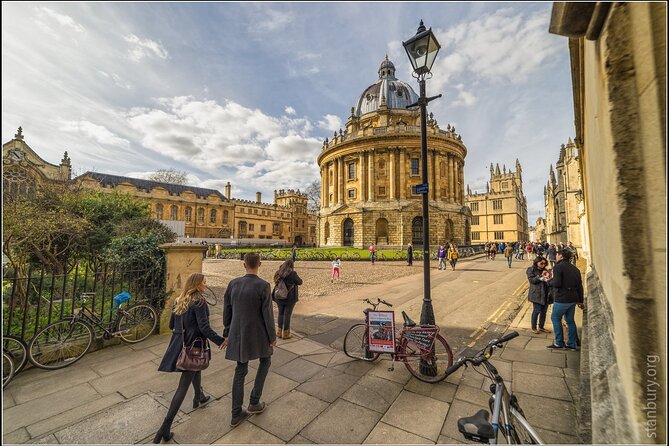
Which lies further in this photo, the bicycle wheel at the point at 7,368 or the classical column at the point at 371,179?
the classical column at the point at 371,179

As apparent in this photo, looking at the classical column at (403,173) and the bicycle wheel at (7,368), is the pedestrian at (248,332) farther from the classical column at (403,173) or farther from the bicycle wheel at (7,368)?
the classical column at (403,173)

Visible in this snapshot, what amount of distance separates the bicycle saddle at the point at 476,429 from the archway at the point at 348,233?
119 ft

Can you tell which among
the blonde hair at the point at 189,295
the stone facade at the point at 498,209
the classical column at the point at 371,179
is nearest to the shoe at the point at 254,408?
the blonde hair at the point at 189,295

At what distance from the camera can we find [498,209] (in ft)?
234

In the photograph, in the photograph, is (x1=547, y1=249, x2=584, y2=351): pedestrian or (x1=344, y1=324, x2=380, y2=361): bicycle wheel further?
(x1=547, y1=249, x2=584, y2=351): pedestrian

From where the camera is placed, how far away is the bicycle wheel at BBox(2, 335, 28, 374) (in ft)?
13.0

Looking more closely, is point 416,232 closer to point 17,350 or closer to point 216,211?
point 17,350

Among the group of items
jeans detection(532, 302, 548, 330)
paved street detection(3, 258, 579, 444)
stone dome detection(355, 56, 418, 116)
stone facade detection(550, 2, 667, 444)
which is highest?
stone dome detection(355, 56, 418, 116)

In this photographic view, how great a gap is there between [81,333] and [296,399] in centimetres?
423

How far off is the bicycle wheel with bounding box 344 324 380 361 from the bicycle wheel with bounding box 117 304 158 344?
13.4ft

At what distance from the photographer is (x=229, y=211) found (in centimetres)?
5709

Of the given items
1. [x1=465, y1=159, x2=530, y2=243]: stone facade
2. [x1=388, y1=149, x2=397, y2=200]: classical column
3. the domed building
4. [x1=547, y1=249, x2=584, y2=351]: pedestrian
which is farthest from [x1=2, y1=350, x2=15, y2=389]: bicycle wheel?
[x1=465, y1=159, x2=530, y2=243]: stone facade

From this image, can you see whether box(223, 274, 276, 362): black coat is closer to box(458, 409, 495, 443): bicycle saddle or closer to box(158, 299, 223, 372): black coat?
box(158, 299, 223, 372): black coat

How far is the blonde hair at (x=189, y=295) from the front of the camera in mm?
3045
